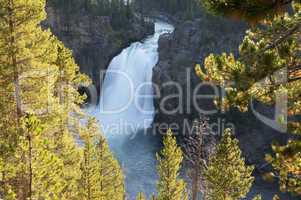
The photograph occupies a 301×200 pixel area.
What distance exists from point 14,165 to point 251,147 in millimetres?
47525

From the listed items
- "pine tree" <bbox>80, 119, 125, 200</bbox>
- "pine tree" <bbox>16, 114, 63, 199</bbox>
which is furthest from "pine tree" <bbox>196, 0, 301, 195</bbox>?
"pine tree" <bbox>80, 119, 125, 200</bbox>

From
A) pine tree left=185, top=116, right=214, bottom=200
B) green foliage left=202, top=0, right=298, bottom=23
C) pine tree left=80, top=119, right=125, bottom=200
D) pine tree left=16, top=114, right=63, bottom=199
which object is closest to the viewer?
green foliage left=202, top=0, right=298, bottom=23

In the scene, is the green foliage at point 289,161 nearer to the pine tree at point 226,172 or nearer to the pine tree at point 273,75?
the pine tree at point 273,75

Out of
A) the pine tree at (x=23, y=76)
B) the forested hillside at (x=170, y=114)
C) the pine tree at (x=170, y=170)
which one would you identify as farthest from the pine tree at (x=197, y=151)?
the pine tree at (x=23, y=76)

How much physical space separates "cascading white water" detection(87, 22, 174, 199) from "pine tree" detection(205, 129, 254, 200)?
22.5 metres

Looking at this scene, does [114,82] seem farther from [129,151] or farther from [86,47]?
[129,151]

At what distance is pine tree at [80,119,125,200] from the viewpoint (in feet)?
82.1

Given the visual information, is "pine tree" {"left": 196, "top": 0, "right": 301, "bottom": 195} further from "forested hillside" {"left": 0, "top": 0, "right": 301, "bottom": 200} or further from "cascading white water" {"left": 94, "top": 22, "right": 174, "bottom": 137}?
"cascading white water" {"left": 94, "top": 22, "right": 174, "bottom": 137}

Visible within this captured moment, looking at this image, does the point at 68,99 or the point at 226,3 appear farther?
the point at 68,99

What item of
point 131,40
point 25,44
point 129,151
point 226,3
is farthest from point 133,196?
point 131,40

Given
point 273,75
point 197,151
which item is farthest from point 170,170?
point 273,75

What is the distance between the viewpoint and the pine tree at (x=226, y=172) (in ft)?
82.9

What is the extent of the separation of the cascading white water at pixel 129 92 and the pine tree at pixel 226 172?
38602 millimetres

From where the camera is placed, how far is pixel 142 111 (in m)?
71.5
